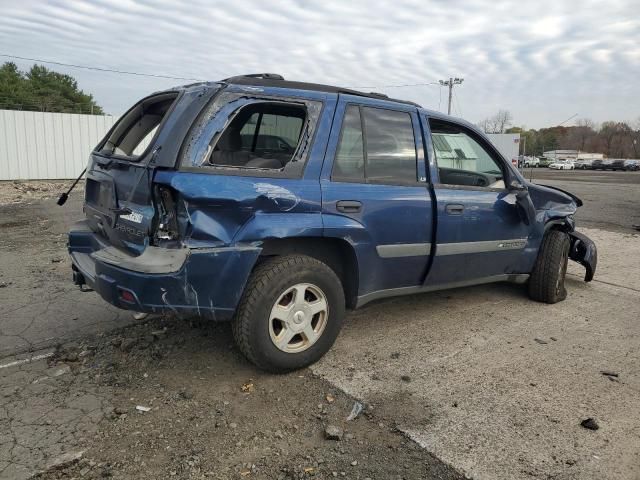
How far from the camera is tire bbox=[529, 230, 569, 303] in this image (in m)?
4.92

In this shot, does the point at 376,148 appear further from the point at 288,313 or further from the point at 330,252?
the point at 288,313

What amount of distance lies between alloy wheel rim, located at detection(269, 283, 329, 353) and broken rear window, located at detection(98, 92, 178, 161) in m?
1.61

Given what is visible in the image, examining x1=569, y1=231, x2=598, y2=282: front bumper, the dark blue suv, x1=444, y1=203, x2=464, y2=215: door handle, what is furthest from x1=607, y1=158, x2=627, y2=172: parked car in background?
x1=444, y1=203, x2=464, y2=215: door handle

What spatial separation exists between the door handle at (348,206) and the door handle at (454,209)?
90 centimetres

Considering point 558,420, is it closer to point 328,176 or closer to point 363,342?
point 363,342

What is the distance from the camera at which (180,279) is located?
9.34ft

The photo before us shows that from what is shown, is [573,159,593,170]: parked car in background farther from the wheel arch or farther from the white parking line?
the white parking line

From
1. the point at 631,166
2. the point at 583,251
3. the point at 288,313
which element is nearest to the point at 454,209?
the point at 288,313

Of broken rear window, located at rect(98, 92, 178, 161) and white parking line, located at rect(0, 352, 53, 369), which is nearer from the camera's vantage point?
white parking line, located at rect(0, 352, 53, 369)

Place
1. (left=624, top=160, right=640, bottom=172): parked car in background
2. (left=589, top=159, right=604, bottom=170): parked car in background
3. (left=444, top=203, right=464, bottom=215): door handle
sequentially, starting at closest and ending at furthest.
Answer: (left=444, top=203, right=464, bottom=215): door handle → (left=624, top=160, right=640, bottom=172): parked car in background → (left=589, top=159, right=604, bottom=170): parked car in background

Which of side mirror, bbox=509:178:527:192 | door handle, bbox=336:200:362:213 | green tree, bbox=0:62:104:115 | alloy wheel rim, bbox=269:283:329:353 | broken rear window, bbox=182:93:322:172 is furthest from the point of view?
green tree, bbox=0:62:104:115

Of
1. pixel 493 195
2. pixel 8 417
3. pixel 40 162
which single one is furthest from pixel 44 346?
pixel 40 162

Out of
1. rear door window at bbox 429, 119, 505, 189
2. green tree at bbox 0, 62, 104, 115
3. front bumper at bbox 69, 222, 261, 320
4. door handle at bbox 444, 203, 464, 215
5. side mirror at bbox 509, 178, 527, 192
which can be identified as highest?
green tree at bbox 0, 62, 104, 115

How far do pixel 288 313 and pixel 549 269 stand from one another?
3.01 metres
